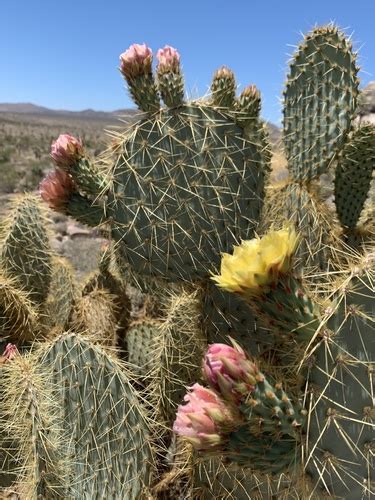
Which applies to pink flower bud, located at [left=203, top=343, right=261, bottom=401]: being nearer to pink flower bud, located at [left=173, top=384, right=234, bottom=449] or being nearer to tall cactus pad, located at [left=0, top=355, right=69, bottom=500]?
pink flower bud, located at [left=173, top=384, right=234, bottom=449]

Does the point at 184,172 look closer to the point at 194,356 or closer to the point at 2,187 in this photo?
the point at 194,356

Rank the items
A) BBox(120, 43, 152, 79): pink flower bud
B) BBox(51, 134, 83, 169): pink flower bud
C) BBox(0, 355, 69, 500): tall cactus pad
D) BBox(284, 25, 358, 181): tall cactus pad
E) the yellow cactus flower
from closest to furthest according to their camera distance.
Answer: the yellow cactus flower < BBox(0, 355, 69, 500): tall cactus pad < BBox(120, 43, 152, 79): pink flower bud < BBox(51, 134, 83, 169): pink flower bud < BBox(284, 25, 358, 181): tall cactus pad

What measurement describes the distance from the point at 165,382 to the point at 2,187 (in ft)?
52.3

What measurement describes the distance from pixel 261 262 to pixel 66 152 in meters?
1.21

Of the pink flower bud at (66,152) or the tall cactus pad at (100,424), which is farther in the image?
the pink flower bud at (66,152)

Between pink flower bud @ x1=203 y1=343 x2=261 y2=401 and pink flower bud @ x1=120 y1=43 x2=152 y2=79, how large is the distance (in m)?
1.25

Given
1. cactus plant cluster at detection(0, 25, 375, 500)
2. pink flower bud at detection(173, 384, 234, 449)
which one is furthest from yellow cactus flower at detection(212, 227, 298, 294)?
pink flower bud at detection(173, 384, 234, 449)

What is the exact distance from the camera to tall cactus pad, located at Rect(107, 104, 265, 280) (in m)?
2.09

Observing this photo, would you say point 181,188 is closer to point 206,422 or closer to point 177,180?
point 177,180

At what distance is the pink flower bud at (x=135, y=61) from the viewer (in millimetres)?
2129

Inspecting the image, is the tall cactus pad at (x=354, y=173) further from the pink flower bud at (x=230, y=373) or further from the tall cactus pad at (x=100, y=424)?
the pink flower bud at (x=230, y=373)

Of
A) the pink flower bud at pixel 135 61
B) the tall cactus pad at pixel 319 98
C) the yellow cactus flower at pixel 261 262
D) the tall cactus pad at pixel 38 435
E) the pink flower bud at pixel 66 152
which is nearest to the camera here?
the yellow cactus flower at pixel 261 262

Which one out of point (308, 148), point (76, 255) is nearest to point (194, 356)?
point (308, 148)

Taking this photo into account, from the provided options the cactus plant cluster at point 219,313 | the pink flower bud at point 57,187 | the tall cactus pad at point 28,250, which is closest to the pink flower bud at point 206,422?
the cactus plant cluster at point 219,313
